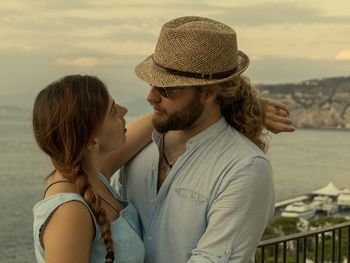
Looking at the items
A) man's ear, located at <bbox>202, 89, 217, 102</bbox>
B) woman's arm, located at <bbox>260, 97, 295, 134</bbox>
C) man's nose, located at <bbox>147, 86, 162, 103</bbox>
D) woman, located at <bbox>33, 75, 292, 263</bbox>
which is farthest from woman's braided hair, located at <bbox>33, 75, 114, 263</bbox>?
woman's arm, located at <bbox>260, 97, 295, 134</bbox>

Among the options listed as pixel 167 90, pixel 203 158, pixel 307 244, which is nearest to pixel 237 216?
pixel 203 158

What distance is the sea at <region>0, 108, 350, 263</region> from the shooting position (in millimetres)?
39281

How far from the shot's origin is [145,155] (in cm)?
279

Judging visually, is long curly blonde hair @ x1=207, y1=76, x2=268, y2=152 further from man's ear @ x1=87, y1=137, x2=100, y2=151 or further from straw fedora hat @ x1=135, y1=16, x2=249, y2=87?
man's ear @ x1=87, y1=137, x2=100, y2=151

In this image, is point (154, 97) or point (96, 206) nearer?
point (96, 206)

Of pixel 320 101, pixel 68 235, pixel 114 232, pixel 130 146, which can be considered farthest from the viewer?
pixel 320 101

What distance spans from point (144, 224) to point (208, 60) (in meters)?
0.64

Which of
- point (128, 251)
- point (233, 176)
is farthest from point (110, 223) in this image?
point (233, 176)

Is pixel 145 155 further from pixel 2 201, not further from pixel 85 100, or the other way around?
pixel 2 201

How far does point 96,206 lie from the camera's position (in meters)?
2.16

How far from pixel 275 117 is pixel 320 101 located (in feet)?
374

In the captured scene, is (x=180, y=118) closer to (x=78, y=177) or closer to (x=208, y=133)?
(x=208, y=133)

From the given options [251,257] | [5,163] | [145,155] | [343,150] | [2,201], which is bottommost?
[343,150]

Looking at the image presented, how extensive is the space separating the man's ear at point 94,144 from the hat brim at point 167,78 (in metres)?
0.36
